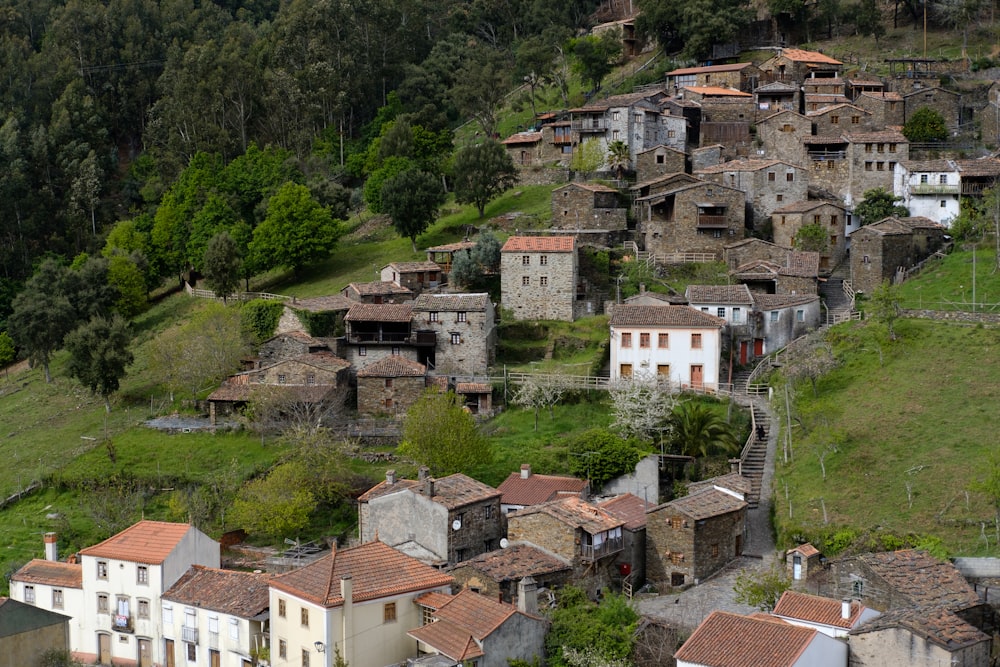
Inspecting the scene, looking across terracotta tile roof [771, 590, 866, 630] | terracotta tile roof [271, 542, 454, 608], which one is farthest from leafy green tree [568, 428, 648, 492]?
terracotta tile roof [771, 590, 866, 630]

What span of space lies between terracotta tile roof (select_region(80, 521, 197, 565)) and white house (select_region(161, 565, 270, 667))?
1087 mm

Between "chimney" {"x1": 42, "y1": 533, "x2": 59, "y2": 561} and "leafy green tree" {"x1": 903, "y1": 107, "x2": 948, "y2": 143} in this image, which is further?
"leafy green tree" {"x1": 903, "y1": 107, "x2": 948, "y2": 143}

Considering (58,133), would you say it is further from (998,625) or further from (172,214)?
(998,625)

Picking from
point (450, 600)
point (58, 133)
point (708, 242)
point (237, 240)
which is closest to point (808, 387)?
point (708, 242)

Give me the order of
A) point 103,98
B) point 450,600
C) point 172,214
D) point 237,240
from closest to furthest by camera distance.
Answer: point 450,600 → point 237,240 → point 172,214 → point 103,98

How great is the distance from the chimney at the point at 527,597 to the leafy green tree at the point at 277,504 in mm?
12630

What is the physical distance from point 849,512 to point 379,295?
87.7 feet

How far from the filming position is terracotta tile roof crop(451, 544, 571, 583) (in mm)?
41219

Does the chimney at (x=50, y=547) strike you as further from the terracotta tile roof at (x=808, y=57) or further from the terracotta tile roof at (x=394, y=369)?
the terracotta tile roof at (x=808, y=57)

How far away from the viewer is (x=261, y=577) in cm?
4322

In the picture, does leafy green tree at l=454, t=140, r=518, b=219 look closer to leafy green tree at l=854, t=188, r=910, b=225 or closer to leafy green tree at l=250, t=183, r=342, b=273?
leafy green tree at l=250, t=183, r=342, b=273

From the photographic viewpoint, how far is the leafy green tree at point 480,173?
74.1 meters

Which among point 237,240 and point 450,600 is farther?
point 237,240

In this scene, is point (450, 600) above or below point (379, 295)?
below
